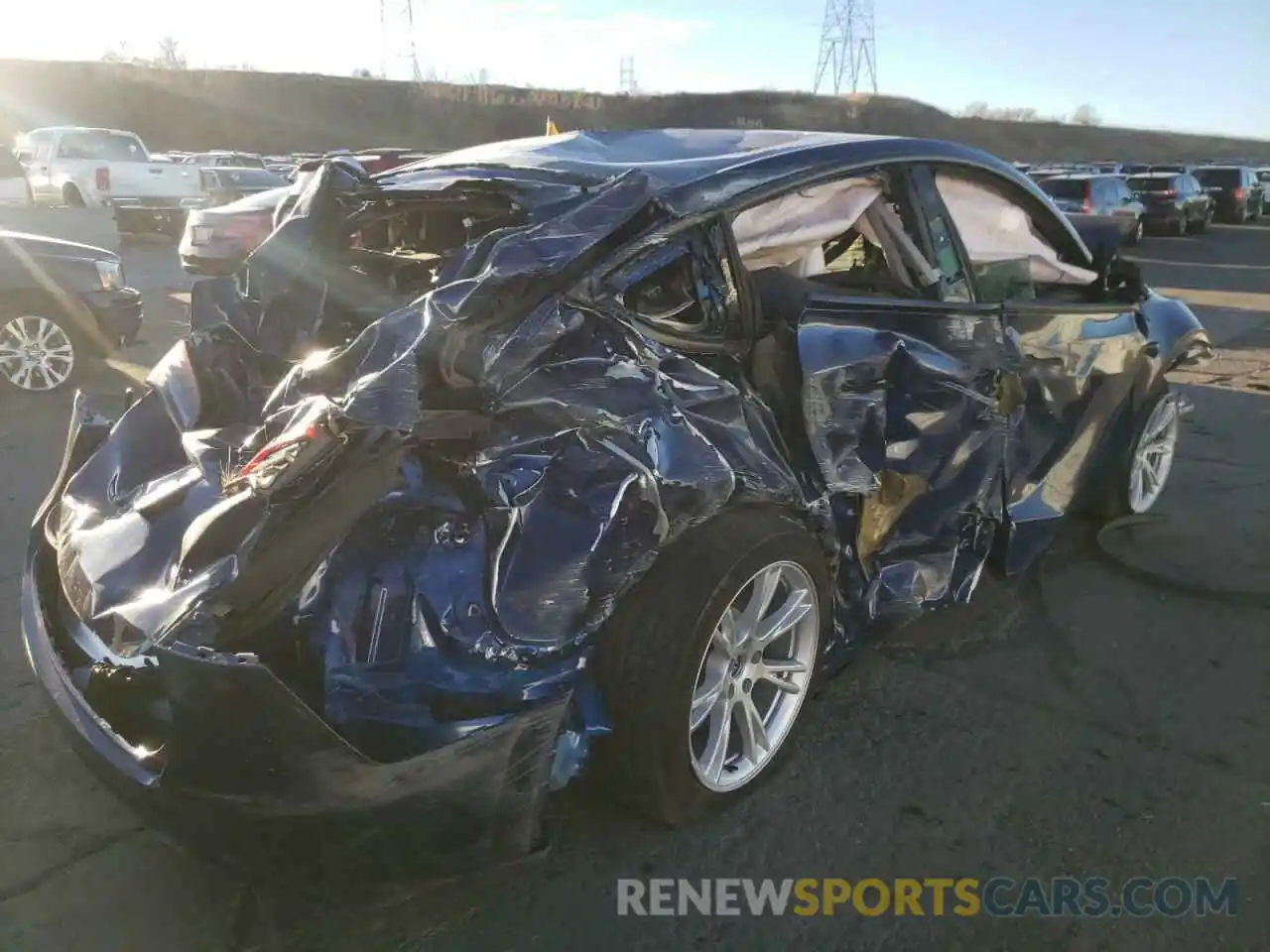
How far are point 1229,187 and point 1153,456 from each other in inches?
1118

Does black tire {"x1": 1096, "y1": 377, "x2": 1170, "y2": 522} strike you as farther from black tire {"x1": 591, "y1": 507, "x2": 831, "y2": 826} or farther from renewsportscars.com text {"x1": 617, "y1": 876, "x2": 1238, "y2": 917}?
black tire {"x1": 591, "y1": 507, "x2": 831, "y2": 826}

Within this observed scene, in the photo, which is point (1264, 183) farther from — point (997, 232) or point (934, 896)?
point (934, 896)

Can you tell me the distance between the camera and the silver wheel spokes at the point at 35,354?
720cm

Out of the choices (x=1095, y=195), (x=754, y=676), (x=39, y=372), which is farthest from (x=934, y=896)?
(x=1095, y=195)

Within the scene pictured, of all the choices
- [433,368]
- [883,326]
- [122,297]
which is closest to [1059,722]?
[883,326]

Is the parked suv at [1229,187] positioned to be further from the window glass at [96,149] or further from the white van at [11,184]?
the white van at [11,184]

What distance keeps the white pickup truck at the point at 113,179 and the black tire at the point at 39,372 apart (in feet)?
41.7

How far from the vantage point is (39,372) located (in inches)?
289

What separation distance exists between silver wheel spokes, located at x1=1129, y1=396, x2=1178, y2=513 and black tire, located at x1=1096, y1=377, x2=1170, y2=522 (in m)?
0.03

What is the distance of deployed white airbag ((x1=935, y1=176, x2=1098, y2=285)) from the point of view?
3.87m

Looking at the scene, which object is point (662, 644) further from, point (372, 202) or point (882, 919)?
point (372, 202)

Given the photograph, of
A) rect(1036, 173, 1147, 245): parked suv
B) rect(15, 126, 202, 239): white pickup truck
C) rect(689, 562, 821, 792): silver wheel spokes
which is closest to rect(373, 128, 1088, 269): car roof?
rect(689, 562, 821, 792): silver wheel spokes

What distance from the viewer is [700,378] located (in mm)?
2678

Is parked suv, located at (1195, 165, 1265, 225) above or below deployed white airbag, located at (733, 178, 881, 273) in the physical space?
below
